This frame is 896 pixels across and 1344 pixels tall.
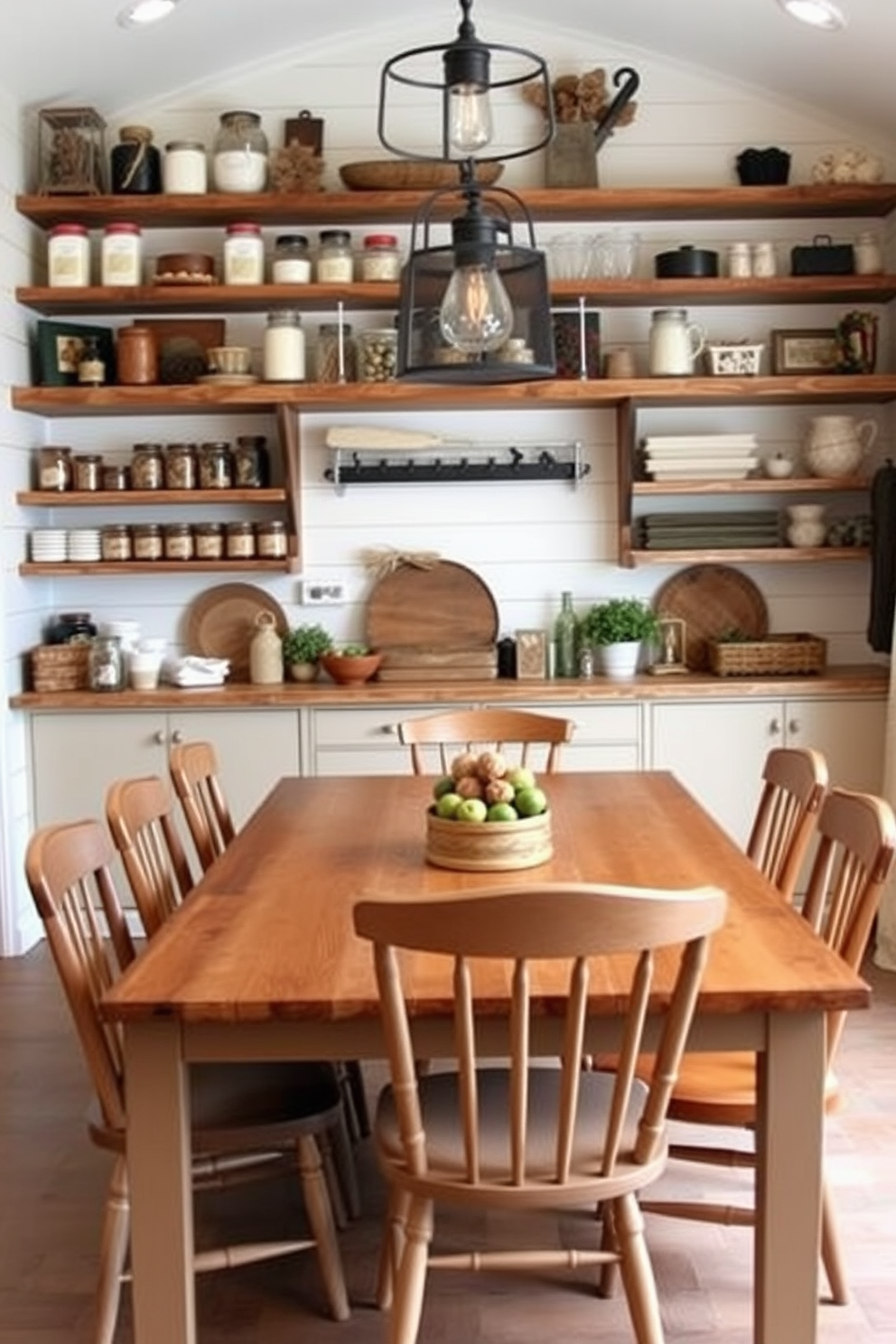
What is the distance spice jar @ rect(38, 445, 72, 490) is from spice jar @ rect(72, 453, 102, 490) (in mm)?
30

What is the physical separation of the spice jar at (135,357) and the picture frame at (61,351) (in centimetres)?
10

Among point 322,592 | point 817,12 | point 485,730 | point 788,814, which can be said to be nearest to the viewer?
point 788,814

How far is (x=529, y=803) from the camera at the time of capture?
251 cm

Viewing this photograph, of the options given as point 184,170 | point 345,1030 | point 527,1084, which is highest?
point 184,170

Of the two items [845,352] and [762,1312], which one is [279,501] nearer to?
[845,352]

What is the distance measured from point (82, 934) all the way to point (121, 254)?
308 cm

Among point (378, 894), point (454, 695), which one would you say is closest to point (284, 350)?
point (454, 695)

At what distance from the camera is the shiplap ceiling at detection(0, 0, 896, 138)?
13.6 feet

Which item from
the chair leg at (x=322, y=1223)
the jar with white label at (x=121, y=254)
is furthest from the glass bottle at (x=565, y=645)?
the chair leg at (x=322, y=1223)

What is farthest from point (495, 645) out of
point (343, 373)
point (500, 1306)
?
point (500, 1306)

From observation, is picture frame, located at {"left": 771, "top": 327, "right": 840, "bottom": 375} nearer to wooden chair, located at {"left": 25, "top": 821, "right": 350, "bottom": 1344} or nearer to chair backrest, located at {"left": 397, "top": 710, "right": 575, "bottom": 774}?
chair backrest, located at {"left": 397, "top": 710, "right": 575, "bottom": 774}

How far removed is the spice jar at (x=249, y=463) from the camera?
486 cm

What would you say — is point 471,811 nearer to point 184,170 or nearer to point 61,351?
point 61,351

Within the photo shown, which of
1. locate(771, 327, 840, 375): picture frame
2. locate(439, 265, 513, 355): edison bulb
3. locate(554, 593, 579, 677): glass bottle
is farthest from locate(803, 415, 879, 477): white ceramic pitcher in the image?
locate(439, 265, 513, 355): edison bulb
